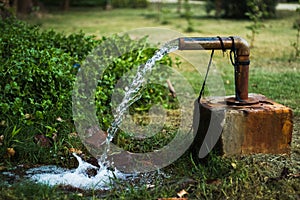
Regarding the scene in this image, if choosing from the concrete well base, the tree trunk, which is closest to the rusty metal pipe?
the concrete well base

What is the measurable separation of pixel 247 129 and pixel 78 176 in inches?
40.9

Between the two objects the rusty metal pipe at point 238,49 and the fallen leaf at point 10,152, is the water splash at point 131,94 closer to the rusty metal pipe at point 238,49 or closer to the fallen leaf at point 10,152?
the rusty metal pipe at point 238,49

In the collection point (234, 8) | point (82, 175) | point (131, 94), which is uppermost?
point (234, 8)

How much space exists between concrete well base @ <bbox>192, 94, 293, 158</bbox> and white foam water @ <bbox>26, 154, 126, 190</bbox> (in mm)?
598

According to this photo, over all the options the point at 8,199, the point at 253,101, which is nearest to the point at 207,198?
the point at 253,101

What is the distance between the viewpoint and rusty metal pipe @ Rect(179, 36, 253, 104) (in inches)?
115

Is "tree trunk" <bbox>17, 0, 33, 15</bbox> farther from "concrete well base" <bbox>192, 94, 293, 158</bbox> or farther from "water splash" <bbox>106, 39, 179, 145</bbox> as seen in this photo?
"concrete well base" <bbox>192, 94, 293, 158</bbox>

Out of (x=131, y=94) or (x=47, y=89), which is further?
(x=131, y=94)

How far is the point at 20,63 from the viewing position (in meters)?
3.70

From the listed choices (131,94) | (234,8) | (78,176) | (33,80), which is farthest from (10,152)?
(234,8)

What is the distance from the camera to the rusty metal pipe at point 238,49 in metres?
2.92

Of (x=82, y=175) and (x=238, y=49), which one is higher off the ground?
(x=238, y=49)

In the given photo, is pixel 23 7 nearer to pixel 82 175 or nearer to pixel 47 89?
pixel 47 89

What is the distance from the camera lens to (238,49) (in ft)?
9.98
